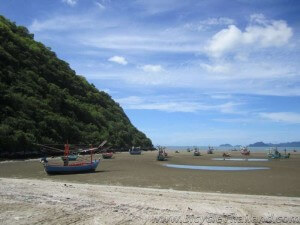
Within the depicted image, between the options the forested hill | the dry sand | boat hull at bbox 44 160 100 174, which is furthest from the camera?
the forested hill

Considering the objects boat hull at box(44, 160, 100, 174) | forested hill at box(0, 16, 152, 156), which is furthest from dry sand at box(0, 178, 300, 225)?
forested hill at box(0, 16, 152, 156)

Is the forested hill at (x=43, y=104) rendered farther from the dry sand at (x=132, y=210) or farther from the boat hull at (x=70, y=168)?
the dry sand at (x=132, y=210)

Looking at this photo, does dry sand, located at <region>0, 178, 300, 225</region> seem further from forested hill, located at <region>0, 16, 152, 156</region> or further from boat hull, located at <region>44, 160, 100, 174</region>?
forested hill, located at <region>0, 16, 152, 156</region>

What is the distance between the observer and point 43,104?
269 feet

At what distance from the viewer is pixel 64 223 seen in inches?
486

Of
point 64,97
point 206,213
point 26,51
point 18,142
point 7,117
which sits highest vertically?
point 26,51

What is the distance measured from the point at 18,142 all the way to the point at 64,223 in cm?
5510

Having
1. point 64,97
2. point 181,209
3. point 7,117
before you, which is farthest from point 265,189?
point 64,97

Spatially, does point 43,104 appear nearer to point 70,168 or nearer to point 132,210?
point 70,168

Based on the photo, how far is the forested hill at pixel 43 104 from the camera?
68750 mm

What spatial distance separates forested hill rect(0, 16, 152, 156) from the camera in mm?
68750

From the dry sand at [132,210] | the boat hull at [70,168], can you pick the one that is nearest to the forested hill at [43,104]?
the boat hull at [70,168]

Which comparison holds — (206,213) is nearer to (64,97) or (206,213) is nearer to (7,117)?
(7,117)

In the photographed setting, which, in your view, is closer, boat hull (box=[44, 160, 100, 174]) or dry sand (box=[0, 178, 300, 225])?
dry sand (box=[0, 178, 300, 225])
